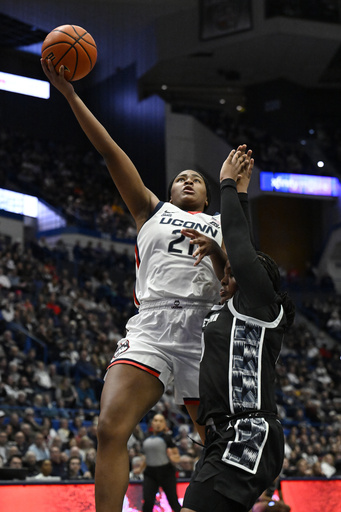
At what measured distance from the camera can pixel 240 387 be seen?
9.64 ft

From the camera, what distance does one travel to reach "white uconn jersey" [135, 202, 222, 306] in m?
3.93

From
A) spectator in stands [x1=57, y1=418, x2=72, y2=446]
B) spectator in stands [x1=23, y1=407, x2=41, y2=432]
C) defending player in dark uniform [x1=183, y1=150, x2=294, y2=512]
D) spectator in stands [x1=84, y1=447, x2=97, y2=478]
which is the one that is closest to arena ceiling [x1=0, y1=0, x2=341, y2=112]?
spectator in stands [x1=57, y1=418, x2=72, y2=446]

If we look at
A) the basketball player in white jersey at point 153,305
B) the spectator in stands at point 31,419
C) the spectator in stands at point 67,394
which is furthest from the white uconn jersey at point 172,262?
the spectator in stands at point 67,394

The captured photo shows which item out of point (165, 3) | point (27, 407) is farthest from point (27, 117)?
point (27, 407)

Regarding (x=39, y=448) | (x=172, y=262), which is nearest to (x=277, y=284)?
(x=172, y=262)

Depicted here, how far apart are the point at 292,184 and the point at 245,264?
22543 mm

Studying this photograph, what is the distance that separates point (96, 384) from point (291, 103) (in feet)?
54.0

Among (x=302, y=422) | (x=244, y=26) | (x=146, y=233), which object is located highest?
(x=244, y=26)

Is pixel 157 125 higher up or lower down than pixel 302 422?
higher up

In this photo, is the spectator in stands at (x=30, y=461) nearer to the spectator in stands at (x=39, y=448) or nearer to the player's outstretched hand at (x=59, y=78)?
the spectator in stands at (x=39, y=448)

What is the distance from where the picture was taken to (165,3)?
2255 centimetres

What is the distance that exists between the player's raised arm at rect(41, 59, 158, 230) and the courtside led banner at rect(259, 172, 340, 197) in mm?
21190

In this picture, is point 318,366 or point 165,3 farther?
point 165,3

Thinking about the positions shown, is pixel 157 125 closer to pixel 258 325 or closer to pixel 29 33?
pixel 29 33
